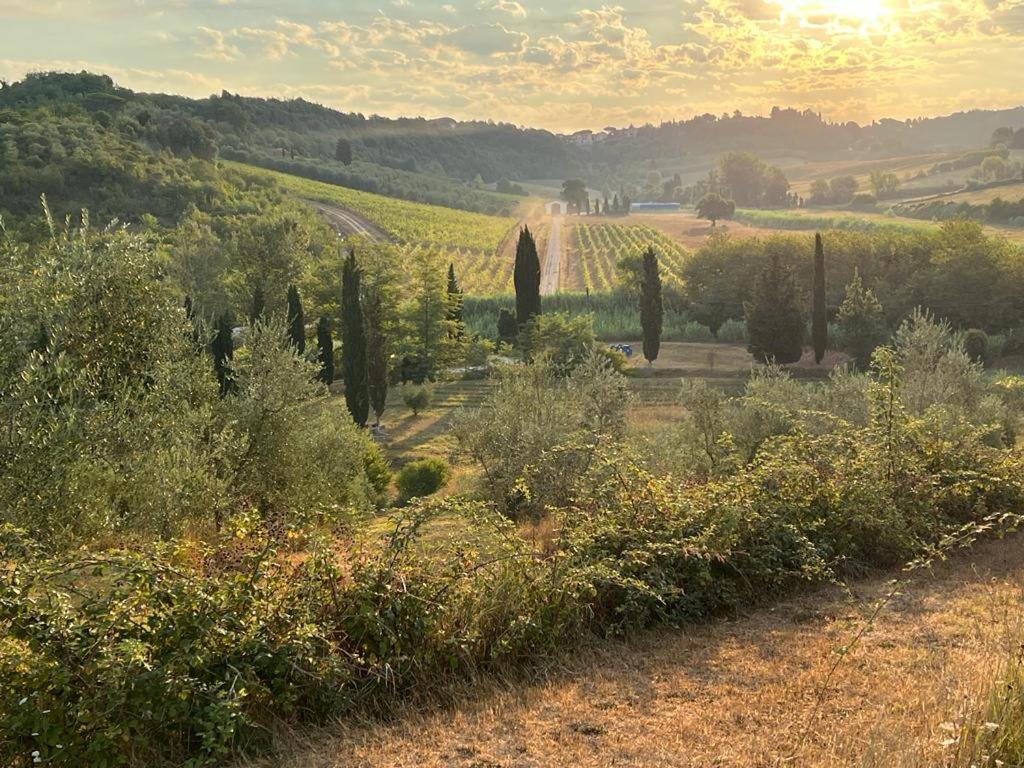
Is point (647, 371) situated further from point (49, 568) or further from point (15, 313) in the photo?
point (49, 568)

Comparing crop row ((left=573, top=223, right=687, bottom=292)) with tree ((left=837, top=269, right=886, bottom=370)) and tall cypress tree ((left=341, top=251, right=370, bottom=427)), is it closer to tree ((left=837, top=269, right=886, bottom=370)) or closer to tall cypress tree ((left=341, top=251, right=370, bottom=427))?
tree ((left=837, top=269, right=886, bottom=370))

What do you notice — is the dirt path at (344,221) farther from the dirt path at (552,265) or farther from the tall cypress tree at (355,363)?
the tall cypress tree at (355,363)

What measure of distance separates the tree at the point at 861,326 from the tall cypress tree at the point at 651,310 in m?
13.4

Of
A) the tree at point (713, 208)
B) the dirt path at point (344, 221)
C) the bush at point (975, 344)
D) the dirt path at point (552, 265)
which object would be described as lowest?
the bush at point (975, 344)

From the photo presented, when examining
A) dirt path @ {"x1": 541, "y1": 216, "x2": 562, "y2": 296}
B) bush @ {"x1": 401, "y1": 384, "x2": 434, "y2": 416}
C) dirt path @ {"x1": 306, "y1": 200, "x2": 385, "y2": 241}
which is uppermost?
dirt path @ {"x1": 306, "y1": 200, "x2": 385, "y2": 241}

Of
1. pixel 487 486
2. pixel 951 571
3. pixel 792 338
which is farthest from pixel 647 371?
pixel 951 571

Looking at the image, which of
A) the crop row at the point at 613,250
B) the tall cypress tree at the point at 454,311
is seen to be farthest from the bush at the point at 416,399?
the crop row at the point at 613,250

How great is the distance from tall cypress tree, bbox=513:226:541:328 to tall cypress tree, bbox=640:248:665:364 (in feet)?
25.7

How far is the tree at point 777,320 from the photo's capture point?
164 ft

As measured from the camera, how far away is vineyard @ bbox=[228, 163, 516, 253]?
99525 millimetres

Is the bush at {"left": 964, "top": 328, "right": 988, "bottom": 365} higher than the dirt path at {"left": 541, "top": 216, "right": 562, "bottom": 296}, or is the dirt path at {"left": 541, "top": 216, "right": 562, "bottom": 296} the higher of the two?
the dirt path at {"left": 541, "top": 216, "right": 562, "bottom": 296}

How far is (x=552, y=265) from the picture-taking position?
101m

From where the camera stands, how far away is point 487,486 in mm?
20094

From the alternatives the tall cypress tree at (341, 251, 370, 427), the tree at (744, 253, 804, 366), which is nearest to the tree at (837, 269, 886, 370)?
the tree at (744, 253, 804, 366)
